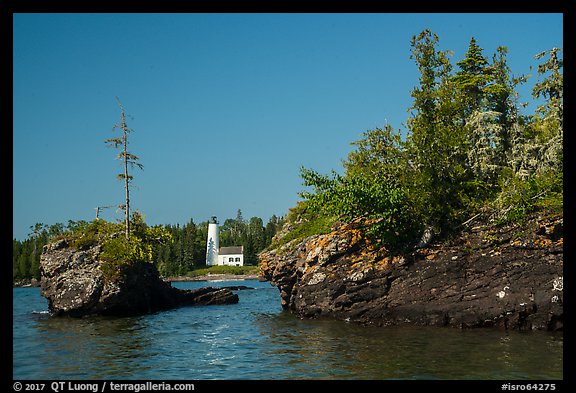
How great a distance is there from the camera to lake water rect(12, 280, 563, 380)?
17.8m

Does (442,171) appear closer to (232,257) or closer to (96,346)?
(96,346)

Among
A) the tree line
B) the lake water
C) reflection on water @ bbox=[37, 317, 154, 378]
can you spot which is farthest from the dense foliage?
the tree line

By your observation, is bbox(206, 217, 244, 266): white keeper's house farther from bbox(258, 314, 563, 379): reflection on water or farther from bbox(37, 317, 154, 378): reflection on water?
bbox(258, 314, 563, 379): reflection on water

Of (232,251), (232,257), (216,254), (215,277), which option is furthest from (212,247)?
(215,277)

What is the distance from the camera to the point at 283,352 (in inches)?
862

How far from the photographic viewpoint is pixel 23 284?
11950 cm

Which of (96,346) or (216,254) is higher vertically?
(216,254)

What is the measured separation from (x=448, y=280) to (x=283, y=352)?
10.8 meters

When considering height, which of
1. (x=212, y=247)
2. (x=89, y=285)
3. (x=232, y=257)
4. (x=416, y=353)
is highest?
(x=212, y=247)

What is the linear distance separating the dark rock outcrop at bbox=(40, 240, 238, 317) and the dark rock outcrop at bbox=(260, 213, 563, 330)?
14.4 m

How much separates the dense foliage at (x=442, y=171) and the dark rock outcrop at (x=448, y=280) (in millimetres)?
1292

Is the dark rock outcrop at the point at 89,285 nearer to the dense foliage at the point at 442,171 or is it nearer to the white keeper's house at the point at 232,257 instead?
the dense foliage at the point at 442,171
